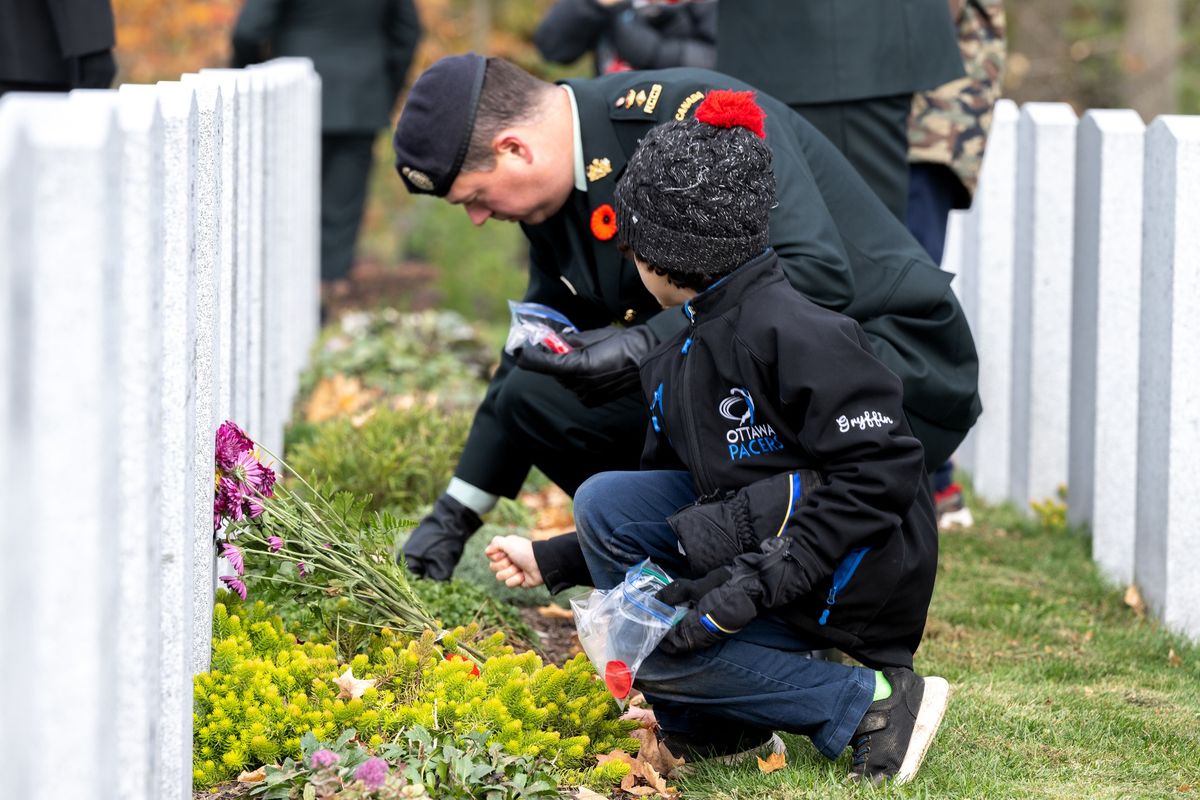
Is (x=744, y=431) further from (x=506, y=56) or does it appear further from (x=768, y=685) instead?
(x=506, y=56)

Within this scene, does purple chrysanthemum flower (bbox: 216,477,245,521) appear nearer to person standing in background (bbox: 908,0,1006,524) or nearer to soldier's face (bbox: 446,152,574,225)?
soldier's face (bbox: 446,152,574,225)

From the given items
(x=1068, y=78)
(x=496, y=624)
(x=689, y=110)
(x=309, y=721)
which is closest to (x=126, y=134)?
(x=309, y=721)

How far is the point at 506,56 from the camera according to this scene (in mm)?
13430

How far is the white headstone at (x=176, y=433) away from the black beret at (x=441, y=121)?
975 mm

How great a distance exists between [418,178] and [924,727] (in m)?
1.49

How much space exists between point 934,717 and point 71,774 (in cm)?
160

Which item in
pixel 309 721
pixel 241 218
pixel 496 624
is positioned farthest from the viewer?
pixel 241 218

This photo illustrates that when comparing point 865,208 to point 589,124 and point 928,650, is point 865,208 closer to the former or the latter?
point 589,124

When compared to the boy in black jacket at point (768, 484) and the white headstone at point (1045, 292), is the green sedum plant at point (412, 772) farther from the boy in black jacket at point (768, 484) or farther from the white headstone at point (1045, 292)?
the white headstone at point (1045, 292)

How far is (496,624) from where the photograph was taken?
138 inches

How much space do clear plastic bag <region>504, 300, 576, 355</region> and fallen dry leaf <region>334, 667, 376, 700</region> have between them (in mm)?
826

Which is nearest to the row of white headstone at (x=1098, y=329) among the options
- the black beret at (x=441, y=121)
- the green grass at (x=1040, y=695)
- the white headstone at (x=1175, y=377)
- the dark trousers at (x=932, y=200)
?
the white headstone at (x=1175, y=377)

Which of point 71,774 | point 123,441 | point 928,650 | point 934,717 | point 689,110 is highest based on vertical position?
point 689,110

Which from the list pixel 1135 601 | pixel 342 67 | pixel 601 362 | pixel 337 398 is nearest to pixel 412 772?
pixel 601 362
